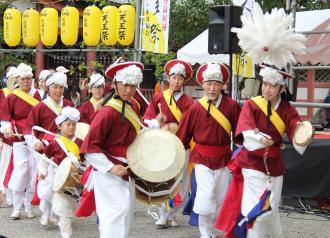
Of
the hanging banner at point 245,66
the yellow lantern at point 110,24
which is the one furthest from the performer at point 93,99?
the yellow lantern at point 110,24

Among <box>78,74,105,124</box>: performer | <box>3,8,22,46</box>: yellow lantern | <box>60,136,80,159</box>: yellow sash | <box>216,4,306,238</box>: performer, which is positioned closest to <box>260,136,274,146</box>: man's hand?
<box>216,4,306,238</box>: performer

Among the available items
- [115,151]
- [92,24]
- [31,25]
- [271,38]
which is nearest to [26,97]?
[115,151]

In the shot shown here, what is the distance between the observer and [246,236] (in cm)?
579

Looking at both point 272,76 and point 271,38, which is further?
point 272,76

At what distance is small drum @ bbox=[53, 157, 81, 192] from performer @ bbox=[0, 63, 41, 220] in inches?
66.5

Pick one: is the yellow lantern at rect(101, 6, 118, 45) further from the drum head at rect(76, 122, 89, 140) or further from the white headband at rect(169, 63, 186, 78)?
the drum head at rect(76, 122, 89, 140)

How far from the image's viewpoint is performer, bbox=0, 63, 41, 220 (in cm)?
787

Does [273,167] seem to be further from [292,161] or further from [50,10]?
[50,10]

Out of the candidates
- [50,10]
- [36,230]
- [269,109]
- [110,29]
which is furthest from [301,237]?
[50,10]

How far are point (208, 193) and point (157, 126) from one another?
905mm

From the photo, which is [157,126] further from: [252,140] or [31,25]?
[31,25]

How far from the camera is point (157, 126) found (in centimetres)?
597

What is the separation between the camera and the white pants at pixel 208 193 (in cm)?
625

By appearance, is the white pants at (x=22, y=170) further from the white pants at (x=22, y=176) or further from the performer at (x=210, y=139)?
the performer at (x=210, y=139)
